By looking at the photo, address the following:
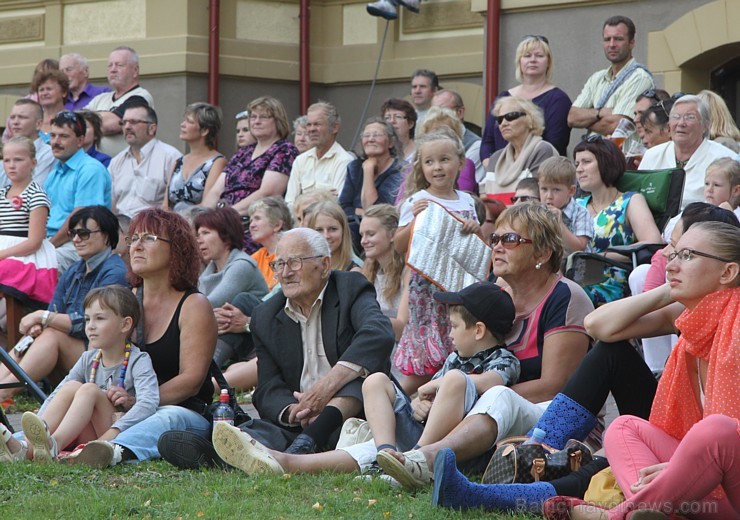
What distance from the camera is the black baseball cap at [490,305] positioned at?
6.11 metres

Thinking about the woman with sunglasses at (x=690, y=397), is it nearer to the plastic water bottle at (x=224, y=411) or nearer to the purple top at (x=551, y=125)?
the plastic water bottle at (x=224, y=411)

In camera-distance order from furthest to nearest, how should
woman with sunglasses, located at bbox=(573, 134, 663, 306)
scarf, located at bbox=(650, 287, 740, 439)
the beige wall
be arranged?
1. the beige wall
2. woman with sunglasses, located at bbox=(573, 134, 663, 306)
3. scarf, located at bbox=(650, 287, 740, 439)

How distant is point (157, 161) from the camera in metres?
12.0

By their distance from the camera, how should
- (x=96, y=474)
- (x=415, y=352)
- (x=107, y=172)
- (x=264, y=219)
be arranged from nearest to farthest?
(x=96, y=474)
(x=415, y=352)
(x=264, y=219)
(x=107, y=172)

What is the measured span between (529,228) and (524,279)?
256mm

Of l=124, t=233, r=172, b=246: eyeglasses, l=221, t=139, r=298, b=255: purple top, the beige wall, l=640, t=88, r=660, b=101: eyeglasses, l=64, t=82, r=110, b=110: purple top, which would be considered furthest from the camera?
the beige wall

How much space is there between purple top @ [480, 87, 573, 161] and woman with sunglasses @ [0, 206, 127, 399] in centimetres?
326

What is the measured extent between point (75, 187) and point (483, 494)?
22.7ft

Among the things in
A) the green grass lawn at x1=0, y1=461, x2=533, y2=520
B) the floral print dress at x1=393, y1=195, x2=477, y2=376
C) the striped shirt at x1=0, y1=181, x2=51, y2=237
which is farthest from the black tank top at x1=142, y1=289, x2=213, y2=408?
the striped shirt at x1=0, y1=181, x2=51, y2=237

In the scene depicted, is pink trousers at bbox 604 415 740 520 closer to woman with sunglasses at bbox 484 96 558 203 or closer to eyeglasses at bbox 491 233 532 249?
eyeglasses at bbox 491 233 532 249

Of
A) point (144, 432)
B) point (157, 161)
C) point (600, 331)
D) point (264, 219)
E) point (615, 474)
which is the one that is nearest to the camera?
point (615, 474)

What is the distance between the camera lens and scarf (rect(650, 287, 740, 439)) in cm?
471

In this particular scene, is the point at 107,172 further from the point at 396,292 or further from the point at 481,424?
the point at 481,424

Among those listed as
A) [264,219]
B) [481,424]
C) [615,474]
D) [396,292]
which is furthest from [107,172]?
[615,474]
